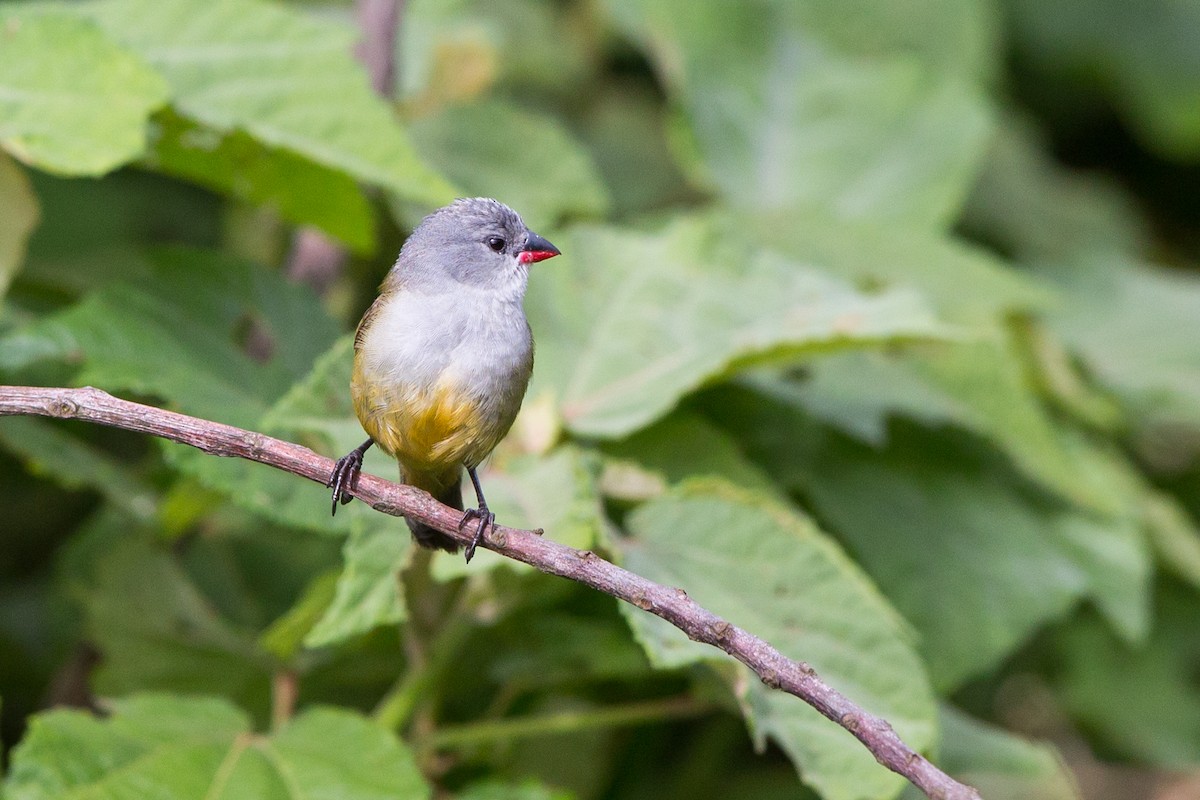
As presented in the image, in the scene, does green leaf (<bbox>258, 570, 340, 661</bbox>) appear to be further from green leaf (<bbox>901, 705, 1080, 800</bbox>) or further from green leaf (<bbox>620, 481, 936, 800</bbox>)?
green leaf (<bbox>901, 705, 1080, 800</bbox>)

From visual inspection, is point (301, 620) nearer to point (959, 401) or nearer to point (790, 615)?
point (790, 615)

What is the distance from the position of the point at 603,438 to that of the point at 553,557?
1301 millimetres

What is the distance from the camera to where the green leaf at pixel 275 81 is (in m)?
2.86

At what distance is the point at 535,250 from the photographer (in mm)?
2811

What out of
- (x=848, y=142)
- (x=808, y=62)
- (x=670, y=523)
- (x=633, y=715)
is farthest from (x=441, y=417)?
(x=808, y=62)

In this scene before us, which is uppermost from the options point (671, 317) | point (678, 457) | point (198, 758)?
point (671, 317)

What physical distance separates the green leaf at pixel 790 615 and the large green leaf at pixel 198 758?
25.2 inches

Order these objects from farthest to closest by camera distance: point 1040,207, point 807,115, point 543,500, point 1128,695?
1. point 1040,207
2. point 807,115
3. point 1128,695
4. point 543,500

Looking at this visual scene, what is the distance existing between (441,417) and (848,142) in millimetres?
2582

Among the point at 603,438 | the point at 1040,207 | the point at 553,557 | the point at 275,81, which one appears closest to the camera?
the point at 553,557

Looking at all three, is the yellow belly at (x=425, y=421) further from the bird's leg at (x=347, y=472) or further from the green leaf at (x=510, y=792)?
the green leaf at (x=510, y=792)

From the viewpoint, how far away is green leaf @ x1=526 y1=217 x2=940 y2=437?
3.02 metres

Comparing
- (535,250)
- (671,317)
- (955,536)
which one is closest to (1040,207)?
(955,536)

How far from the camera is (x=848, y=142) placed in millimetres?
4473
